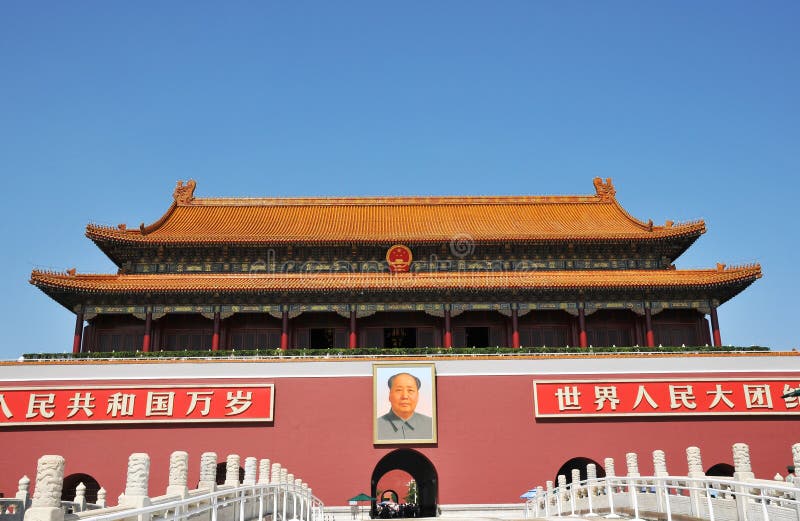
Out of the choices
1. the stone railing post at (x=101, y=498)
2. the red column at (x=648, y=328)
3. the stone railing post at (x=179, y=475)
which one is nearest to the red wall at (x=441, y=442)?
the stone railing post at (x=101, y=498)

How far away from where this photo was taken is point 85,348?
27.6 m

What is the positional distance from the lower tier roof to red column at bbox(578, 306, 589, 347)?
999mm

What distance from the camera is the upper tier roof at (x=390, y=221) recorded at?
28.7 meters

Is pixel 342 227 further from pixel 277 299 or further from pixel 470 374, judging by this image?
pixel 470 374

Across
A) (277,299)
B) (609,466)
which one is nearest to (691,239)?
(609,466)

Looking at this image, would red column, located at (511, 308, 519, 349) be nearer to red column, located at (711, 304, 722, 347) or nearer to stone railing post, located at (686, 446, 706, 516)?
red column, located at (711, 304, 722, 347)

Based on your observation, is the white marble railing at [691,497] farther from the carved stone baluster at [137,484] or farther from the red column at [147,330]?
the red column at [147,330]

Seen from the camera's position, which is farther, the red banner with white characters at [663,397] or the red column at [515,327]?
the red column at [515,327]

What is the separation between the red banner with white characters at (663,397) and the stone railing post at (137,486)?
16.5 metres

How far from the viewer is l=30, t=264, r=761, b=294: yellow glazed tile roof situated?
2638cm

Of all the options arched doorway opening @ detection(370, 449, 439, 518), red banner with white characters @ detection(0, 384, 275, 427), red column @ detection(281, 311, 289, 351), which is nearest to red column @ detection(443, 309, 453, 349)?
arched doorway opening @ detection(370, 449, 439, 518)

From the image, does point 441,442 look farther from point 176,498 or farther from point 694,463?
point 176,498

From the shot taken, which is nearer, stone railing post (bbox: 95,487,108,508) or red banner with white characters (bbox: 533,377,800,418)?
stone railing post (bbox: 95,487,108,508)

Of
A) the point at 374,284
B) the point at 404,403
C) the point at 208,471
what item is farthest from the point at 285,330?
the point at 208,471
